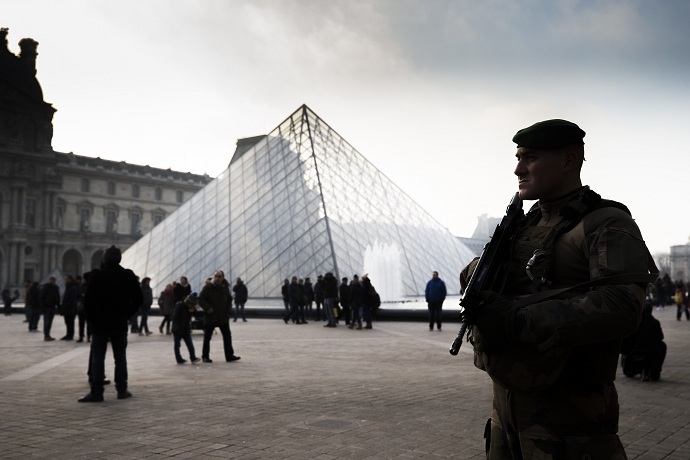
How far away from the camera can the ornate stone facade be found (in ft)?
192

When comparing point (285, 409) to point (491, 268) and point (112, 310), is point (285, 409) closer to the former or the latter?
point (112, 310)

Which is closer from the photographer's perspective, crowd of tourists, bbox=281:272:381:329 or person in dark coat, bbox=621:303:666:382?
person in dark coat, bbox=621:303:666:382

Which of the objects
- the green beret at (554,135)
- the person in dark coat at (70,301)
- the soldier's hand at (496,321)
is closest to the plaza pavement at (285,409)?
the soldier's hand at (496,321)

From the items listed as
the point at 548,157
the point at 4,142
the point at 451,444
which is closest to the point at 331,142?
the point at 451,444

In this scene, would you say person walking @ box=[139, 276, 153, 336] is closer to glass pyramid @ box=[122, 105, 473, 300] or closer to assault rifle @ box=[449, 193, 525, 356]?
glass pyramid @ box=[122, 105, 473, 300]

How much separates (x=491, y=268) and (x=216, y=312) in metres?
8.31

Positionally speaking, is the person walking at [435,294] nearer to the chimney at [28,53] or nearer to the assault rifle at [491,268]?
the assault rifle at [491,268]

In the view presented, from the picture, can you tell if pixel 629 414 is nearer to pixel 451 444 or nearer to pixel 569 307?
pixel 451 444

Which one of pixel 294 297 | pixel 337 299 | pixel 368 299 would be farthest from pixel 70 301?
pixel 337 299

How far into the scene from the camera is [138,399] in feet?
21.1

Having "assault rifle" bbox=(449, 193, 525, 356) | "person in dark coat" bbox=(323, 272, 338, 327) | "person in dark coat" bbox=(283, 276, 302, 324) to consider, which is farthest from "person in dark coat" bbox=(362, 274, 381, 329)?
"assault rifle" bbox=(449, 193, 525, 356)

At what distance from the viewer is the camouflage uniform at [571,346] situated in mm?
1802

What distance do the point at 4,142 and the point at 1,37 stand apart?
12.0m

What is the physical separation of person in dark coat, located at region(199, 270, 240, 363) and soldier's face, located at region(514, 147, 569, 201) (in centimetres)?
799
